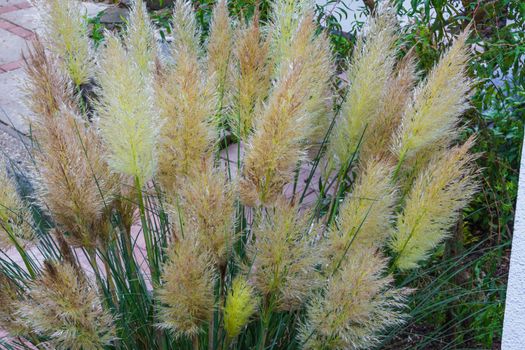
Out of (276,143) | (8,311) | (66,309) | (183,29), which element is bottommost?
(8,311)

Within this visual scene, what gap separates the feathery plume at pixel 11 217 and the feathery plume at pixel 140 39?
0.52 metres

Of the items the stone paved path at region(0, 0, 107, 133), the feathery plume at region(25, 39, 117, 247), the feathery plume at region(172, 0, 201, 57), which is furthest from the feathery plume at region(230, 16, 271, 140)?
the stone paved path at region(0, 0, 107, 133)

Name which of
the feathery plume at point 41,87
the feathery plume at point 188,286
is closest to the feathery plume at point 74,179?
the feathery plume at point 41,87

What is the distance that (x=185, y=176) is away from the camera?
70.9 inches

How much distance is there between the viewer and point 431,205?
1709mm

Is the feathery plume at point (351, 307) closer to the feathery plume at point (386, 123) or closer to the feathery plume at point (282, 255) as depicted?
the feathery plume at point (282, 255)

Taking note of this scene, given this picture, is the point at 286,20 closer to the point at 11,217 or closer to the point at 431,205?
the point at 431,205

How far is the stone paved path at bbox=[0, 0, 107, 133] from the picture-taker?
16.8 ft

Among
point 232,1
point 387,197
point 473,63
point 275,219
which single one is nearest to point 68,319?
point 275,219

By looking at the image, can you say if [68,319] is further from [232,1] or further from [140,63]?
[232,1]

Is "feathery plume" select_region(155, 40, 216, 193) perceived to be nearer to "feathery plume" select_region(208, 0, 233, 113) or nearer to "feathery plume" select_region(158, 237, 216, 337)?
"feathery plume" select_region(158, 237, 216, 337)

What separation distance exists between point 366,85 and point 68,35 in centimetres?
84

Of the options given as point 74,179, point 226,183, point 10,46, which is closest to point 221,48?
point 226,183

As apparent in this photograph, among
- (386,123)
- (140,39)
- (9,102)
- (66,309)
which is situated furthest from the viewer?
(9,102)
